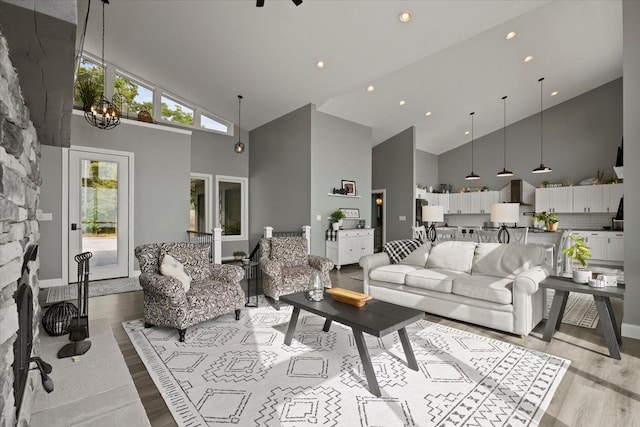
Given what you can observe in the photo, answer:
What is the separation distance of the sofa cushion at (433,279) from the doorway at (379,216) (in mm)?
5177

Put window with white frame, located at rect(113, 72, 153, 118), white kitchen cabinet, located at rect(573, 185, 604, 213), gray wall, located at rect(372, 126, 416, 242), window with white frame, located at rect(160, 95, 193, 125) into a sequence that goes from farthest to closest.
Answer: gray wall, located at rect(372, 126, 416, 242) → white kitchen cabinet, located at rect(573, 185, 604, 213) → window with white frame, located at rect(160, 95, 193, 125) → window with white frame, located at rect(113, 72, 153, 118)

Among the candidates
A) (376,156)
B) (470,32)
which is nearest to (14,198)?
(470,32)

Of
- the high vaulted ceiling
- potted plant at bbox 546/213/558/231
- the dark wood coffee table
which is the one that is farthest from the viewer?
potted plant at bbox 546/213/558/231

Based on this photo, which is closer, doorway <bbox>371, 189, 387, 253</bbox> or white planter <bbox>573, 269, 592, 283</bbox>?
white planter <bbox>573, 269, 592, 283</bbox>

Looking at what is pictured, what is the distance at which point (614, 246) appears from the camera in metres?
7.11

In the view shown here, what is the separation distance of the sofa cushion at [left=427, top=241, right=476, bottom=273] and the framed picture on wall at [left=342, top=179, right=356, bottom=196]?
10.4ft

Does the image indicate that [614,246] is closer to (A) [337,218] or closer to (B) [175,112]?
(A) [337,218]

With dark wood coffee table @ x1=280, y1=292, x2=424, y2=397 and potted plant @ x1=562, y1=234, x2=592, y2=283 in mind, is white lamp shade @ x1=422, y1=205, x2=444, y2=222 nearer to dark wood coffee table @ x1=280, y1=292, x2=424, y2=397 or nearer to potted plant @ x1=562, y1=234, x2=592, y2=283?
potted plant @ x1=562, y1=234, x2=592, y2=283

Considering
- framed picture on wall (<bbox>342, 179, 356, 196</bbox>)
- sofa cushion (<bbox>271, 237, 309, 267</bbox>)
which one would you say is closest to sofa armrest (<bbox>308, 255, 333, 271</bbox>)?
sofa cushion (<bbox>271, 237, 309, 267</bbox>)

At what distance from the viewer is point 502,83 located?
6746mm

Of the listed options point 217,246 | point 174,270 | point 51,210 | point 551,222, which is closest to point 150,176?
point 51,210

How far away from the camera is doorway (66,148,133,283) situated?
5314 millimetres

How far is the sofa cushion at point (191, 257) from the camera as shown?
356 centimetres

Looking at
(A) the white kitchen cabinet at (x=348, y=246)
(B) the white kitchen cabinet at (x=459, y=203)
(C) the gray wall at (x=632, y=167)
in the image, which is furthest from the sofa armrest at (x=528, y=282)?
(B) the white kitchen cabinet at (x=459, y=203)
